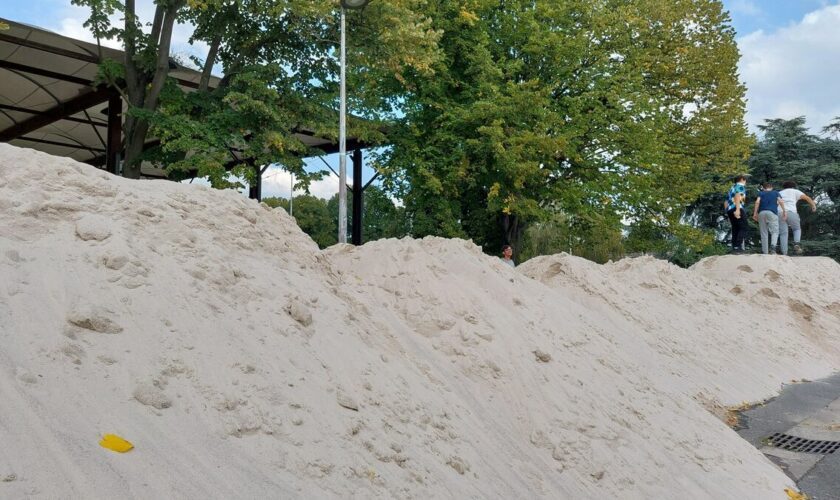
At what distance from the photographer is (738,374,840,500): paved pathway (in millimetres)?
5410

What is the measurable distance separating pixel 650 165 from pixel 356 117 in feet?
29.0

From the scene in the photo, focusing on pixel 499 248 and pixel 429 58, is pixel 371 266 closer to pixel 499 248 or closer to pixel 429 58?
pixel 429 58

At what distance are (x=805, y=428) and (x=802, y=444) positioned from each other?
2.21ft

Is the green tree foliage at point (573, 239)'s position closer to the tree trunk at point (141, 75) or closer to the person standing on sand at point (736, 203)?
the person standing on sand at point (736, 203)

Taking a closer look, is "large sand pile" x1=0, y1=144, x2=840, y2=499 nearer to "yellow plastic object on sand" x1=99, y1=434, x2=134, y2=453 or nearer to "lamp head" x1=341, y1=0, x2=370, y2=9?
"yellow plastic object on sand" x1=99, y1=434, x2=134, y2=453

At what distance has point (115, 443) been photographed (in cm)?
262

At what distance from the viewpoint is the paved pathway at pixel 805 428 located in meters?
5.41

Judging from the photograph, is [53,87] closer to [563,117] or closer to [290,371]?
[563,117]

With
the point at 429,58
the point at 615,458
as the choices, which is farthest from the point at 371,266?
the point at 429,58

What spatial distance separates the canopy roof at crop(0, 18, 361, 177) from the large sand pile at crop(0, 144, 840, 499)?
9.90 m

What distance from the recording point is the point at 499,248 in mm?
19734

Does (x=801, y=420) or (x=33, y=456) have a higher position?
(x=33, y=456)

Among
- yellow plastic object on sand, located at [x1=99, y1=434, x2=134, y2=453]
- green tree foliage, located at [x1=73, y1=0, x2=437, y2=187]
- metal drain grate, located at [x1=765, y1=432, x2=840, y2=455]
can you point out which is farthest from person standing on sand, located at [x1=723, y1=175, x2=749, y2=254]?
yellow plastic object on sand, located at [x1=99, y1=434, x2=134, y2=453]

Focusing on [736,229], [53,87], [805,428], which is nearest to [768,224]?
[736,229]
